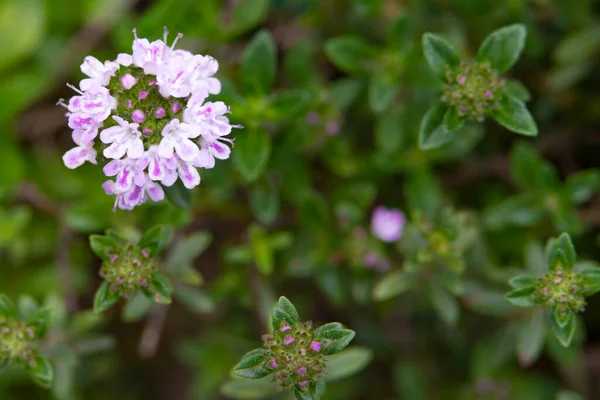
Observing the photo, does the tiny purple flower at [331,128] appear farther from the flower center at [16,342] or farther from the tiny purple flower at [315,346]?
the flower center at [16,342]

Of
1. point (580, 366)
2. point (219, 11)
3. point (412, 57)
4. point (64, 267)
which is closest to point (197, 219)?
point (64, 267)

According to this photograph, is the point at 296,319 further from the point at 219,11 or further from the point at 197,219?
the point at 219,11

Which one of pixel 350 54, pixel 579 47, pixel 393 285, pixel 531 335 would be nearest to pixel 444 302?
pixel 393 285

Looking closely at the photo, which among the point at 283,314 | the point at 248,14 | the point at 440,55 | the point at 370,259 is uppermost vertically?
the point at 248,14

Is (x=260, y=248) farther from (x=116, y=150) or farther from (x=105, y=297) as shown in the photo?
(x=116, y=150)

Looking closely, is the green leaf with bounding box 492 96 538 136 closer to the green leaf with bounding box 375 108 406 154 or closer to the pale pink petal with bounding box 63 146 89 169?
the green leaf with bounding box 375 108 406 154

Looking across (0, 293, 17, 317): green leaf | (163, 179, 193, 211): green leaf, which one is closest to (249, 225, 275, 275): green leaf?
(163, 179, 193, 211): green leaf
